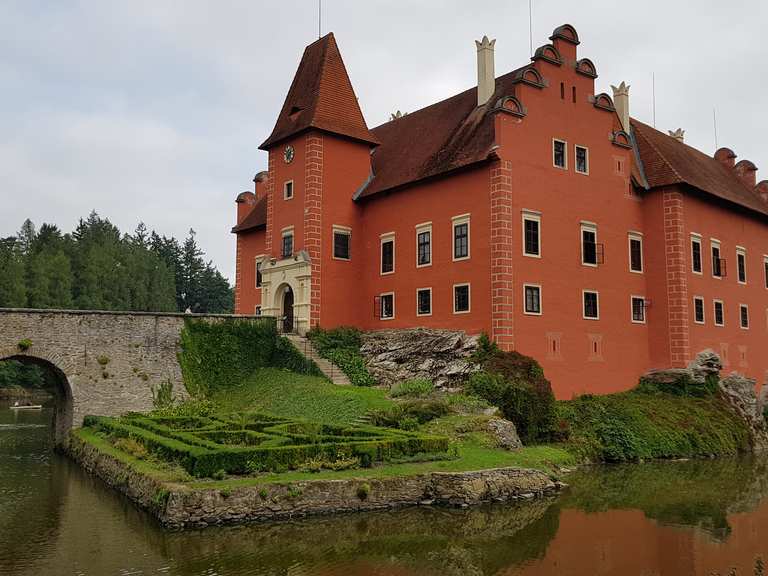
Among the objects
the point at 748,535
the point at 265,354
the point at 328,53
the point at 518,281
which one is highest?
the point at 328,53

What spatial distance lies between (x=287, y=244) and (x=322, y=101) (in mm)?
6693

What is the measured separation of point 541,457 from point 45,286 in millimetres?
49961

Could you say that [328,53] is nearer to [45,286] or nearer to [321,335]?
[321,335]

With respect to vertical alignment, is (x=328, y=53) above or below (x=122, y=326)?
above

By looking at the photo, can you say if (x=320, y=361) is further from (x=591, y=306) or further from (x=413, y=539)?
(x=413, y=539)

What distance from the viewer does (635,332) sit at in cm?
3119

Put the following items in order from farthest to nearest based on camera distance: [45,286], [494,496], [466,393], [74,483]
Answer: [45,286] < [466,393] < [74,483] < [494,496]

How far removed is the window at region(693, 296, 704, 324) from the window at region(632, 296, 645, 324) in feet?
7.31

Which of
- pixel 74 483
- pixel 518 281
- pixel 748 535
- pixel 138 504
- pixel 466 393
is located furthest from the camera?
pixel 518 281

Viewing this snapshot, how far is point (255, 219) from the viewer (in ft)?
136

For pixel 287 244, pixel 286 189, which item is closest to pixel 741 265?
pixel 287 244

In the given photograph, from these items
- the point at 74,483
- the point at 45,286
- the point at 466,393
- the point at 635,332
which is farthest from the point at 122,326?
the point at 45,286

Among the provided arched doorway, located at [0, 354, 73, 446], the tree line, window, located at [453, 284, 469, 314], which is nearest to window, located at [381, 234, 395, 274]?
window, located at [453, 284, 469, 314]

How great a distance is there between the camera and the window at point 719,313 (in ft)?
110
